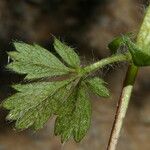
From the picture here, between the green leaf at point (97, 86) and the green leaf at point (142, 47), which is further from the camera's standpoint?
the green leaf at point (97, 86)

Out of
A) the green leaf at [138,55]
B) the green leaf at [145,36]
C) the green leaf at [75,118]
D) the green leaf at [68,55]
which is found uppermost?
the green leaf at [145,36]

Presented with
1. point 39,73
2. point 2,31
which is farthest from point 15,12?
point 39,73

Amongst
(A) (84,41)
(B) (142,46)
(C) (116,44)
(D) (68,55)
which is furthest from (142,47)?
(A) (84,41)

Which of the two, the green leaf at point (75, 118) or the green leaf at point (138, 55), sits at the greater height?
the green leaf at point (138, 55)

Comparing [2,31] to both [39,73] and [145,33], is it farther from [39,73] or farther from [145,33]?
[145,33]

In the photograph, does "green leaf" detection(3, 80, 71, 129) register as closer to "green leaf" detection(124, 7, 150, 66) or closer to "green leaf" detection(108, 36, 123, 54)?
"green leaf" detection(108, 36, 123, 54)

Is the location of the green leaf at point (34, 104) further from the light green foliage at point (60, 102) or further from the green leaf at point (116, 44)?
the green leaf at point (116, 44)

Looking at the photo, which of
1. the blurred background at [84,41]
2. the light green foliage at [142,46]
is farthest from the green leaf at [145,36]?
the blurred background at [84,41]

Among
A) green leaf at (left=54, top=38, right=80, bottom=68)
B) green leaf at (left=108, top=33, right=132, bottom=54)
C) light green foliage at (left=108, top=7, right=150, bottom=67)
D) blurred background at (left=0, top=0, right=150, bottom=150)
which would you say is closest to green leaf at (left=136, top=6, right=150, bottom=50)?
light green foliage at (left=108, top=7, right=150, bottom=67)
